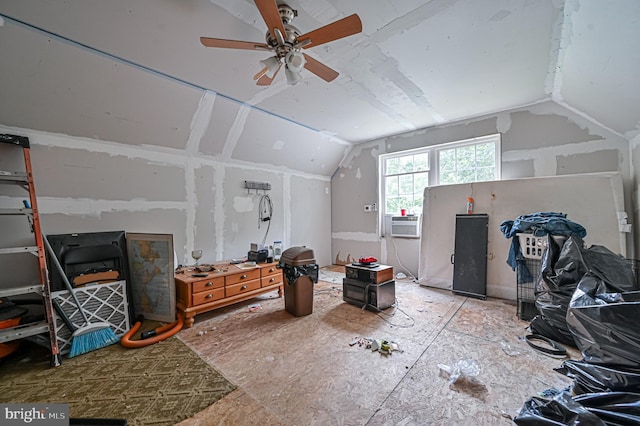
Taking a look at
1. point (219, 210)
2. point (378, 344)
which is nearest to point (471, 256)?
point (378, 344)

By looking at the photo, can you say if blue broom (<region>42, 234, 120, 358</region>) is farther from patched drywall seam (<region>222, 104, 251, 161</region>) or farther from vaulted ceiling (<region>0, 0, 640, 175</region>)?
patched drywall seam (<region>222, 104, 251, 161</region>)

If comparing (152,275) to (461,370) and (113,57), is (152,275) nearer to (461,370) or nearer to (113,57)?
(113,57)

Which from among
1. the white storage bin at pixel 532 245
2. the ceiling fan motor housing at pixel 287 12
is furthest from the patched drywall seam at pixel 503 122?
the ceiling fan motor housing at pixel 287 12

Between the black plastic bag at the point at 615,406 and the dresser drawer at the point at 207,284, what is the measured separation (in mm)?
2969

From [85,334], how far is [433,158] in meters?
5.17

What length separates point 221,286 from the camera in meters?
2.86

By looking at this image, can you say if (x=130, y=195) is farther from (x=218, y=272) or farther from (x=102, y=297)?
(x=218, y=272)

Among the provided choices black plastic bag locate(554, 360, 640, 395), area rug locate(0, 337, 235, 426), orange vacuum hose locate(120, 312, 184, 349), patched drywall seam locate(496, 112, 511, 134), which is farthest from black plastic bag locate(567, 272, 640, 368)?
orange vacuum hose locate(120, 312, 184, 349)

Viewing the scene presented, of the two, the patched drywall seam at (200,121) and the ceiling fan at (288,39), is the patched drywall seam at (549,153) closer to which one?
the ceiling fan at (288,39)

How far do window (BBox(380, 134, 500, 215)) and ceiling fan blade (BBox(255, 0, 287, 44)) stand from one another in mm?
3568

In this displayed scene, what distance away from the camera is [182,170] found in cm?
338

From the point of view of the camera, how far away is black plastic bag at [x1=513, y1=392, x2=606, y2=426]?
1.08 metres

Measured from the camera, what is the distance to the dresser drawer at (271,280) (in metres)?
3.30

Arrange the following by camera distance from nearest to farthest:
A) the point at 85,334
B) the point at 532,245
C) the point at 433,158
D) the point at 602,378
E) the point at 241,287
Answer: the point at 602,378 → the point at 85,334 → the point at 532,245 → the point at 241,287 → the point at 433,158
